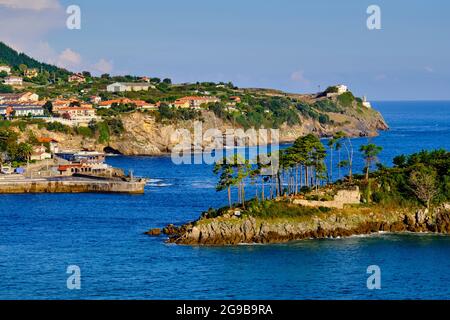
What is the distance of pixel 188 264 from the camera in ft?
210

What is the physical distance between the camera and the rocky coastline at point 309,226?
7081 cm

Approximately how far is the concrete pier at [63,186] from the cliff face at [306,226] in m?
33.9

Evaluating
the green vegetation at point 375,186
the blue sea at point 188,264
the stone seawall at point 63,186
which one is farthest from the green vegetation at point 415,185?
the stone seawall at point 63,186

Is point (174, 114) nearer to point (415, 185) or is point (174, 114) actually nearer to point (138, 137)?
point (138, 137)

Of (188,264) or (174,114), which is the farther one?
(174,114)

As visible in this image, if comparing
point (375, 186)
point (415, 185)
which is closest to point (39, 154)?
point (375, 186)

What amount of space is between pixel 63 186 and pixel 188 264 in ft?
164

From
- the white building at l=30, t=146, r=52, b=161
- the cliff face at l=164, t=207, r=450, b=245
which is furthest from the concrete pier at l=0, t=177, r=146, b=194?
the cliff face at l=164, t=207, r=450, b=245

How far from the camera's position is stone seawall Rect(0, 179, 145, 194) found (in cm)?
10988

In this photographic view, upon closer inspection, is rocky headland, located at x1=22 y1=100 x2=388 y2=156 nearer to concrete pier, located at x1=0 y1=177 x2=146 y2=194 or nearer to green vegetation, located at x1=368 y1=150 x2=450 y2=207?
concrete pier, located at x1=0 y1=177 x2=146 y2=194

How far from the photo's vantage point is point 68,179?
114188mm
